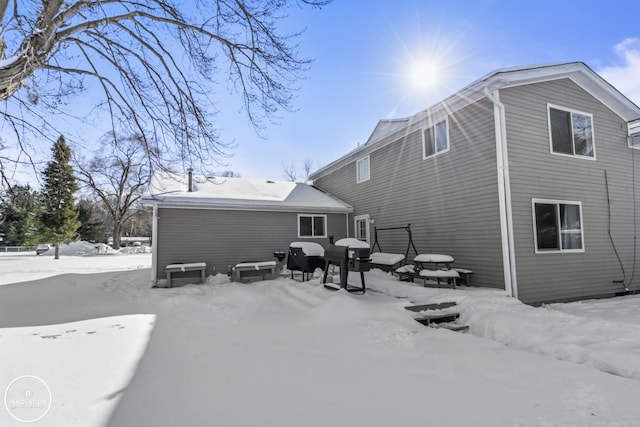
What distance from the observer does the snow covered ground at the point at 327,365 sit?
8.45 ft

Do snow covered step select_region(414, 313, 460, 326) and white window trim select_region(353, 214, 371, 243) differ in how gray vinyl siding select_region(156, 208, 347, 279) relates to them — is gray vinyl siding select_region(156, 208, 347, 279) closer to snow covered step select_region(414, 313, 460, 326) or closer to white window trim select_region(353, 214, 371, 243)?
white window trim select_region(353, 214, 371, 243)

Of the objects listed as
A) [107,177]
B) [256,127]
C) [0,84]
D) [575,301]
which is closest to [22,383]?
[0,84]

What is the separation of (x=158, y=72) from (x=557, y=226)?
9.22m

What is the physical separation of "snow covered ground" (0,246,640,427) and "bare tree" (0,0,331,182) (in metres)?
3.30

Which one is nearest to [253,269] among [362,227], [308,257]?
[308,257]

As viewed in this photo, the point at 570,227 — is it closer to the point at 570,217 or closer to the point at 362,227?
the point at 570,217

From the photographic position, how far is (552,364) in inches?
140

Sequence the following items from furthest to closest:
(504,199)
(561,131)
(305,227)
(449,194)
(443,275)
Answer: (305,227) → (449,194) → (561,131) → (443,275) → (504,199)

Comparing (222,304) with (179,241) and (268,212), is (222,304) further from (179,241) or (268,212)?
(268,212)

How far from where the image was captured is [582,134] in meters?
7.87

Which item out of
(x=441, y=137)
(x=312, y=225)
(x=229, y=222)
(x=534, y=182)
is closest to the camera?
(x=534, y=182)

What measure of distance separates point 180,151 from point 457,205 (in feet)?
21.5

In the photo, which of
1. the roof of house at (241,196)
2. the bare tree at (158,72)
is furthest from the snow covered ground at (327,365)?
the roof of house at (241,196)

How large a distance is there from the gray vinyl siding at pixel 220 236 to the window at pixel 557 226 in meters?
7.59
